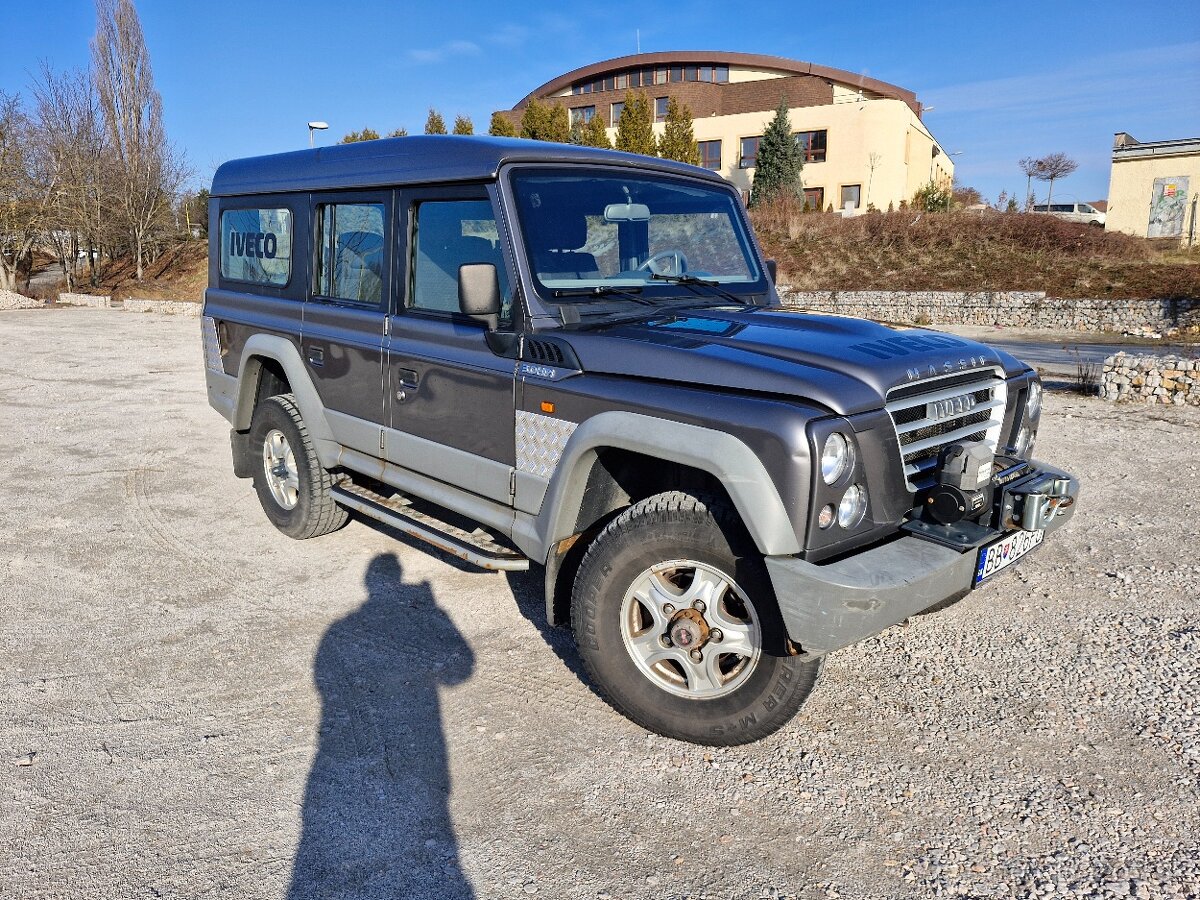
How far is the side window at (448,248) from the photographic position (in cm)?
381

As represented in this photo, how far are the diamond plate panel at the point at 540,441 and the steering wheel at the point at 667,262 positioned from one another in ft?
3.15

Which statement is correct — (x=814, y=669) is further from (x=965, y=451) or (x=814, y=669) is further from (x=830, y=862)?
(x=965, y=451)

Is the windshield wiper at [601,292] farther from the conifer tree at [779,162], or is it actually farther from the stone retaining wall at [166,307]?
the conifer tree at [779,162]

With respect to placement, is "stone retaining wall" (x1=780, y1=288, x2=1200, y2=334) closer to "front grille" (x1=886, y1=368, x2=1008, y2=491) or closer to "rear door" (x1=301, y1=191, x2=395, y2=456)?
"rear door" (x1=301, y1=191, x2=395, y2=456)

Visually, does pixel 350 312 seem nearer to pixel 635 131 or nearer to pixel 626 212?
pixel 626 212

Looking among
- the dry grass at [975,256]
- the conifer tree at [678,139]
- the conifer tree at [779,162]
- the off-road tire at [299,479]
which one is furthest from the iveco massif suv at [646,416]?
the conifer tree at [779,162]

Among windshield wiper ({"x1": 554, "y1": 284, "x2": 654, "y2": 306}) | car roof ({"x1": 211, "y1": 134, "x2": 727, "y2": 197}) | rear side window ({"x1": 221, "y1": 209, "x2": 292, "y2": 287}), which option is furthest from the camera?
rear side window ({"x1": 221, "y1": 209, "x2": 292, "y2": 287})

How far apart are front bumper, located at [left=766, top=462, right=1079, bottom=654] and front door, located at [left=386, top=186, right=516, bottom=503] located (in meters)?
1.49

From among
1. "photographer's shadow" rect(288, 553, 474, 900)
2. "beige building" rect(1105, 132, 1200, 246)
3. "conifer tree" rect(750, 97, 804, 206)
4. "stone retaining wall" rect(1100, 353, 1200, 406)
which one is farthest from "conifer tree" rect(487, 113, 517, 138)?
"photographer's shadow" rect(288, 553, 474, 900)

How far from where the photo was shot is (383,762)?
3.22 metres

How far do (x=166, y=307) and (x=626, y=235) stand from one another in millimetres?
25642

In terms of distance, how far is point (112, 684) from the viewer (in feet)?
12.4

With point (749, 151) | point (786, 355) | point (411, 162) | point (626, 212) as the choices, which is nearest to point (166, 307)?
point (411, 162)

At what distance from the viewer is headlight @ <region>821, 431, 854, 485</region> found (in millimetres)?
2811
